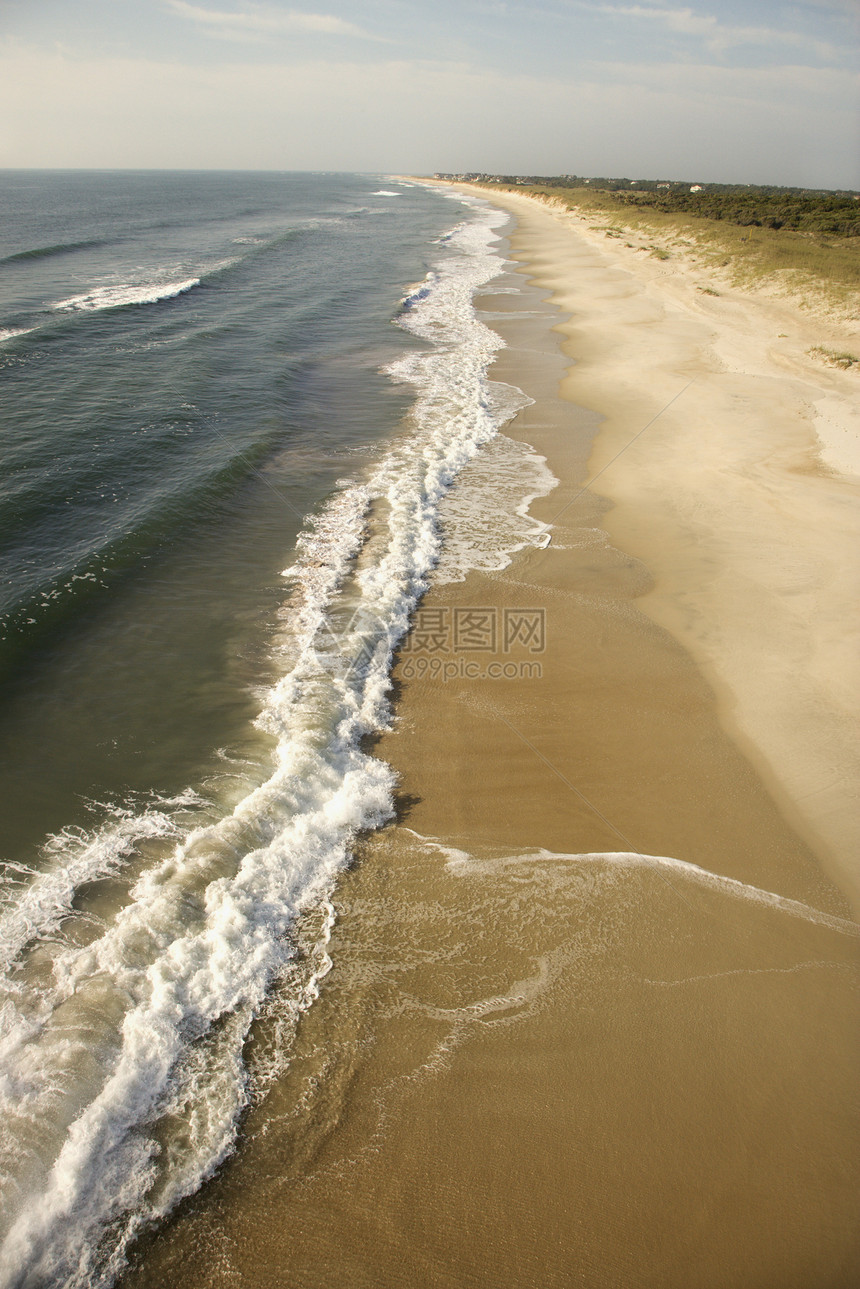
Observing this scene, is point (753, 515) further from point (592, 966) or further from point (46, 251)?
point (46, 251)

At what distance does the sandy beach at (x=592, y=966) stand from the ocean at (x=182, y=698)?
409 millimetres

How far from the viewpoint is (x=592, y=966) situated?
4.81 m

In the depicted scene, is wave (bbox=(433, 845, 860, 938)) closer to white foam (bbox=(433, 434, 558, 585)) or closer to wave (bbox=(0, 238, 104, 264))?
white foam (bbox=(433, 434, 558, 585))

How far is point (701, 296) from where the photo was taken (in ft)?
87.4

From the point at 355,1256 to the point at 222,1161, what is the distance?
94cm

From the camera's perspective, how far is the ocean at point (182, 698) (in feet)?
13.2

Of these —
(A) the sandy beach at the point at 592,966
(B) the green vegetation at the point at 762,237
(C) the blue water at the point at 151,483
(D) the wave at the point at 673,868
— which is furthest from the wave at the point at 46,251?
(D) the wave at the point at 673,868

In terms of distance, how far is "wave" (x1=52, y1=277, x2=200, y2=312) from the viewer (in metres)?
23.8

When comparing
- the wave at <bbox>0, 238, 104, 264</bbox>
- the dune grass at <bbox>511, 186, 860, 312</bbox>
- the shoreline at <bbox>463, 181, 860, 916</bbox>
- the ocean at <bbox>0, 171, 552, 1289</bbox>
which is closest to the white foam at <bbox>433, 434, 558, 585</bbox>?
the ocean at <bbox>0, 171, 552, 1289</bbox>

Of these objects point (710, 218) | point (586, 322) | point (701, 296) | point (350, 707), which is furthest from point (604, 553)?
point (710, 218)

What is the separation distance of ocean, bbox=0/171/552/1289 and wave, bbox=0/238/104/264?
15.1 m

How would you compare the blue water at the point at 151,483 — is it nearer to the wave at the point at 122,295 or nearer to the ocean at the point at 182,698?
the ocean at the point at 182,698

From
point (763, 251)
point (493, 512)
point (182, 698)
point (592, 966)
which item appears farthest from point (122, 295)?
point (592, 966)

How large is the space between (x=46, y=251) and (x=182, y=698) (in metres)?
38.6
